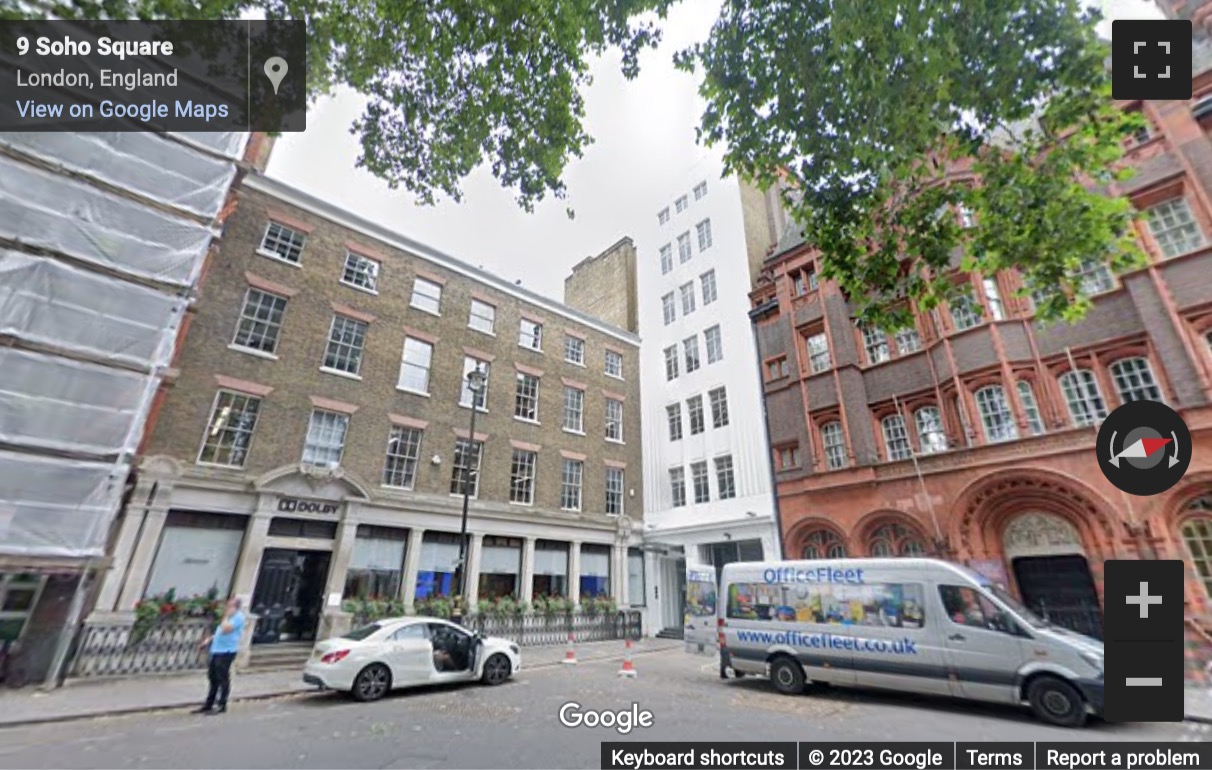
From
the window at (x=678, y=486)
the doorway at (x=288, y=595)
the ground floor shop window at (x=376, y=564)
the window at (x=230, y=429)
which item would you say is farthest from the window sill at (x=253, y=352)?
the window at (x=678, y=486)

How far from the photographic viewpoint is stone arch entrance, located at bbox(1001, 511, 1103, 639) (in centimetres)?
1339

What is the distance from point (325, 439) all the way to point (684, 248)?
1927cm

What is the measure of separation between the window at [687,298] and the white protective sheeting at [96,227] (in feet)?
63.0

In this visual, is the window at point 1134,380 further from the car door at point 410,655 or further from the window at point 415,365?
the window at point 415,365

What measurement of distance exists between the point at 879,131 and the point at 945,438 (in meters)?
12.1

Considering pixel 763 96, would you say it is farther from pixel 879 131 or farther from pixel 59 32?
pixel 59 32

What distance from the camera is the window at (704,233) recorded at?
86.0ft

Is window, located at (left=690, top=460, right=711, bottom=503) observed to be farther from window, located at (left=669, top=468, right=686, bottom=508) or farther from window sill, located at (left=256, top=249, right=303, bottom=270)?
window sill, located at (left=256, top=249, right=303, bottom=270)

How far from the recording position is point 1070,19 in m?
6.52

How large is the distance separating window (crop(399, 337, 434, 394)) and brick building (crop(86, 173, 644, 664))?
0.25 ft

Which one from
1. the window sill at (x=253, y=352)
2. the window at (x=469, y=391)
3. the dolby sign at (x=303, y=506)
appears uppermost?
the window at (x=469, y=391)

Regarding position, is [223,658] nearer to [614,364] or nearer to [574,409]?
[574,409]

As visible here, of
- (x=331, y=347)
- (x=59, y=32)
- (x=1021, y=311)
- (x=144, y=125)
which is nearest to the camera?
(x=59, y=32)

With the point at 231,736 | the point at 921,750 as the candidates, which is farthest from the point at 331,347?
the point at 921,750
